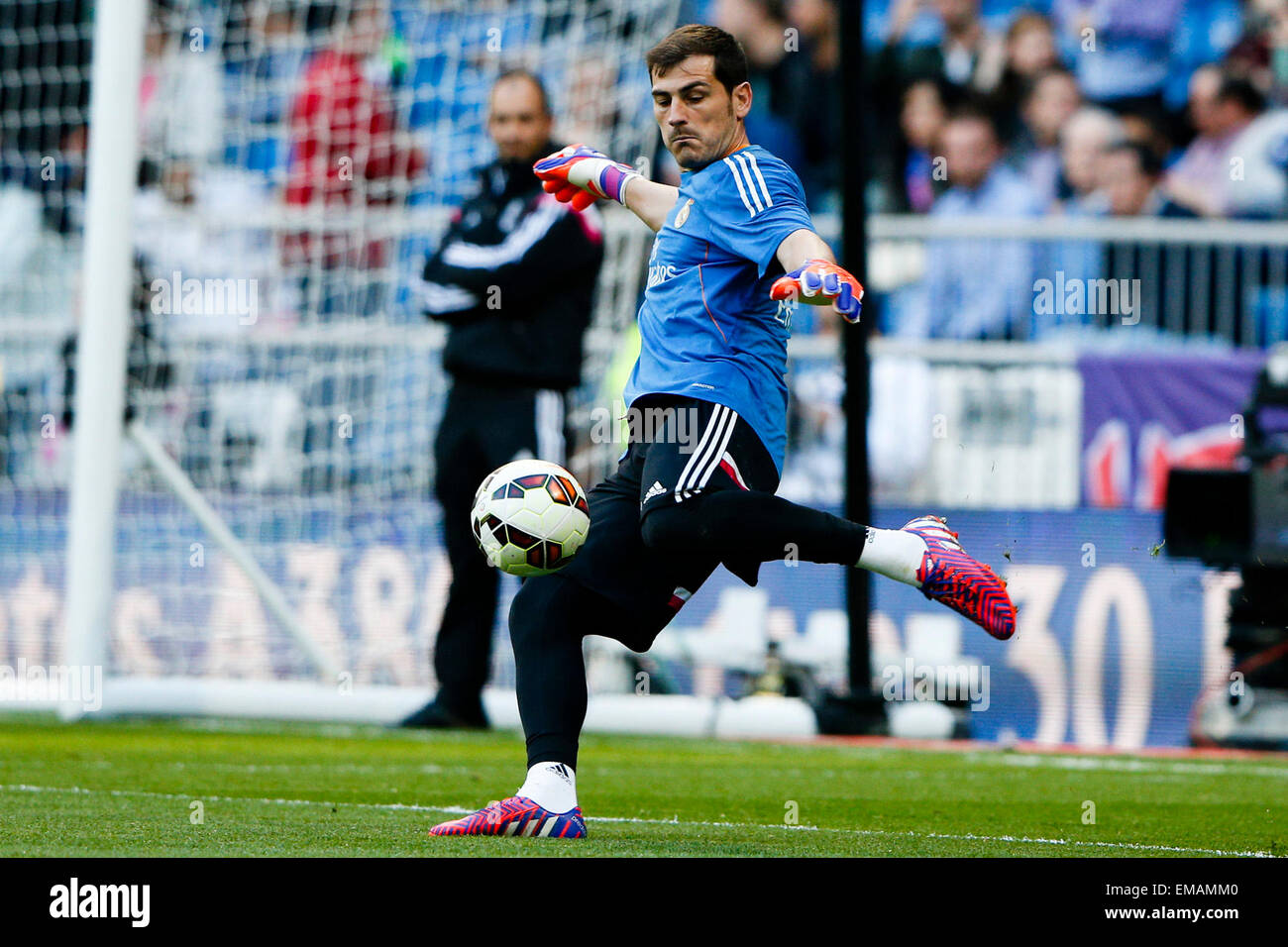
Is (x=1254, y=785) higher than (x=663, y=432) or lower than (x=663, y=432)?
lower

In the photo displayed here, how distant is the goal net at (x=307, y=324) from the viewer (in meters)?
10.6

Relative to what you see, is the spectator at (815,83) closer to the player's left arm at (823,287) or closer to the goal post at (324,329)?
the goal post at (324,329)

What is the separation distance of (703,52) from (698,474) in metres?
1.07

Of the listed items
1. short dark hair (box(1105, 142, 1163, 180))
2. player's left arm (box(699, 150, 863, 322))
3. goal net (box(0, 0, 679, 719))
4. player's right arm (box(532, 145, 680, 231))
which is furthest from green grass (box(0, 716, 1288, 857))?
short dark hair (box(1105, 142, 1163, 180))

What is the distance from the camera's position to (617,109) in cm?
1070

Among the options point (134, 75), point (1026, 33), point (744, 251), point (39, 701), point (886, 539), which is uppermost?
point (1026, 33)

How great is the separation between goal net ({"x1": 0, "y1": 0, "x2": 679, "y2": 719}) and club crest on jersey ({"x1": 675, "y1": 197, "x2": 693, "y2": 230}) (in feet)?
18.4

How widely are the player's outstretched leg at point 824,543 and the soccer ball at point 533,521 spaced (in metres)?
0.27

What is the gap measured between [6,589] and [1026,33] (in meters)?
7.58

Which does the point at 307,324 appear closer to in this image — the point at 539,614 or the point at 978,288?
the point at 978,288
